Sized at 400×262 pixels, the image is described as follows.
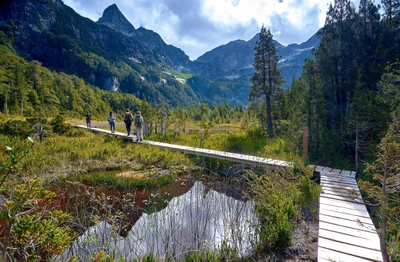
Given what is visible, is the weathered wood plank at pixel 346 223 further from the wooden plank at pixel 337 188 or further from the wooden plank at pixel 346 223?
the wooden plank at pixel 337 188

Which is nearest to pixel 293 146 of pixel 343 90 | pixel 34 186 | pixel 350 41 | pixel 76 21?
pixel 343 90

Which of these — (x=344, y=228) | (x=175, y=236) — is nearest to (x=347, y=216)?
(x=344, y=228)

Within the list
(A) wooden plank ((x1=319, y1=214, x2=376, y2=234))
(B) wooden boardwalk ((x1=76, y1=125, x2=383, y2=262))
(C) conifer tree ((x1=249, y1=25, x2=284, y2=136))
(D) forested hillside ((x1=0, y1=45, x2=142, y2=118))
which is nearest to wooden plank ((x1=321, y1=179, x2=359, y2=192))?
(B) wooden boardwalk ((x1=76, y1=125, x2=383, y2=262))

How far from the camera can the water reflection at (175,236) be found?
3619 mm

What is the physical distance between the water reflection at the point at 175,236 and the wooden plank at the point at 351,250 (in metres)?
1.21

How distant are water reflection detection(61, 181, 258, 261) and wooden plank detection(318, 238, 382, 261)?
1.21 m

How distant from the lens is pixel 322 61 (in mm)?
10125

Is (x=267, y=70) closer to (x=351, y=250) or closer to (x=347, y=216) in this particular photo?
(x=347, y=216)

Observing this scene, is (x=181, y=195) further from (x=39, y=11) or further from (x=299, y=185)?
(x=39, y=11)

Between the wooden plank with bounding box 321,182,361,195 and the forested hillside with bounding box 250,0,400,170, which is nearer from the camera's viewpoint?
the wooden plank with bounding box 321,182,361,195

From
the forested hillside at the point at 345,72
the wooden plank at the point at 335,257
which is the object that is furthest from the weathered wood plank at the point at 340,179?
the wooden plank at the point at 335,257

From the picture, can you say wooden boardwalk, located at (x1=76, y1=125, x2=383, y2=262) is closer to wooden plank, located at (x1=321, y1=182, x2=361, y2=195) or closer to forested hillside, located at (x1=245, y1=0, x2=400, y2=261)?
wooden plank, located at (x1=321, y1=182, x2=361, y2=195)

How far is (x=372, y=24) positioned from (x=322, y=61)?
91.2 inches

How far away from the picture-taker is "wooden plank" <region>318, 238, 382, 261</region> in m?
3.07
